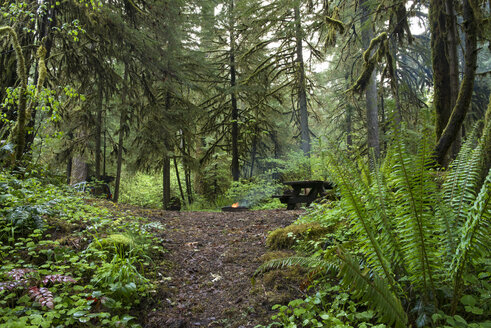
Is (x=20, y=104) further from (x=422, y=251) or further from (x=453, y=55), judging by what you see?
(x=453, y=55)

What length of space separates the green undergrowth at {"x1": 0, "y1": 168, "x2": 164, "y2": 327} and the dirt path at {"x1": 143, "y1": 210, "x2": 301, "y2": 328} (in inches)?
9.9

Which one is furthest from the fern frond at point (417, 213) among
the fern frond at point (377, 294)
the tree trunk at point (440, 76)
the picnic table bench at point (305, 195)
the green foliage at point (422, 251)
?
the picnic table bench at point (305, 195)

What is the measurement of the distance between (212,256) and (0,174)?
3038mm

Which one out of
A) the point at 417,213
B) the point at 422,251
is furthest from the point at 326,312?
the point at 417,213

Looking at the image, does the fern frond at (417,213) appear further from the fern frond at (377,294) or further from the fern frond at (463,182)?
the fern frond at (377,294)

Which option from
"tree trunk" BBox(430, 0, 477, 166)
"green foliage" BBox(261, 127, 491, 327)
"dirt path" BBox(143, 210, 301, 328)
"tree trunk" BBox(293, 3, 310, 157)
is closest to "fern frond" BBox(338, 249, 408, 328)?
"green foliage" BBox(261, 127, 491, 327)

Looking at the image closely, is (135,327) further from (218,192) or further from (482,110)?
(482,110)

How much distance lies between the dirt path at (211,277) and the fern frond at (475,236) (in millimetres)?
1356

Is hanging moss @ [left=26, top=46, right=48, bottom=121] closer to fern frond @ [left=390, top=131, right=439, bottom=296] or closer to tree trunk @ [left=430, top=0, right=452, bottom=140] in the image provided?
fern frond @ [left=390, top=131, right=439, bottom=296]

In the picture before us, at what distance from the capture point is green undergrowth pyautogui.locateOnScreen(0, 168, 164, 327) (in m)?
2.18

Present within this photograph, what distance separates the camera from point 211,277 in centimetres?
335

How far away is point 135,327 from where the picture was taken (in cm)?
223

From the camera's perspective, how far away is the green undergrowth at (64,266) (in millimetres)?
2178

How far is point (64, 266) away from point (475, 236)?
3072 mm
